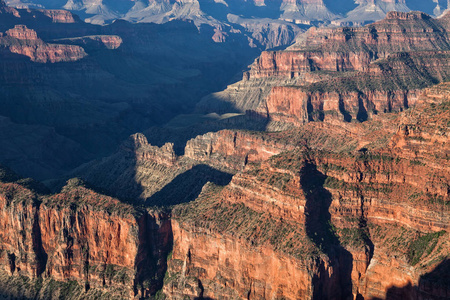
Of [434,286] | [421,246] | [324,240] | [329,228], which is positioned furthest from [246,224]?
[434,286]

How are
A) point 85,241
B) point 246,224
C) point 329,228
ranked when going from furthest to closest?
point 85,241
point 246,224
point 329,228

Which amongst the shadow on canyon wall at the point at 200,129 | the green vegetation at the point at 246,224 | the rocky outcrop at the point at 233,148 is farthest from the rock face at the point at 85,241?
the shadow on canyon wall at the point at 200,129

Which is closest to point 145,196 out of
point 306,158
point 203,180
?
point 203,180

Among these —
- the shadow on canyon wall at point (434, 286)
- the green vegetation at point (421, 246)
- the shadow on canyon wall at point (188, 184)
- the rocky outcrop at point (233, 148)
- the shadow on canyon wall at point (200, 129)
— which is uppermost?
the shadow on canyon wall at point (200, 129)

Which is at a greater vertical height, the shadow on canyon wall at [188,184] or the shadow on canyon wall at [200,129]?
the shadow on canyon wall at [200,129]

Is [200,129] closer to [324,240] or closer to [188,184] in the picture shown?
[188,184]

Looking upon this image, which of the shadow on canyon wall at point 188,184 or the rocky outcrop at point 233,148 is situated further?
the rocky outcrop at point 233,148

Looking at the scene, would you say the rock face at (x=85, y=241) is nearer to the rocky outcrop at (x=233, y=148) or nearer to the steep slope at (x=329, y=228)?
the steep slope at (x=329, y=228)

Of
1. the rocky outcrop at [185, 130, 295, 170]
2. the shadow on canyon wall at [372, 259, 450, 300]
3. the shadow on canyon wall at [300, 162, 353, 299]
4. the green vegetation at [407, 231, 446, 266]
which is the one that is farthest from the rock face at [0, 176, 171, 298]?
the rocky outcrop at [185, 130, 295, 170]

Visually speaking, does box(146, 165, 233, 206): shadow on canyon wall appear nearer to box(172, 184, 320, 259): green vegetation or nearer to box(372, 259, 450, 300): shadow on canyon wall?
box(172, 184, 320, 259): green vegetation

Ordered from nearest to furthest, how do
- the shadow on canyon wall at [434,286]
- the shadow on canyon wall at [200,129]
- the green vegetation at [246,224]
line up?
the shadow on canyon wall at [434,286] < the green vegetation at [246,224] < the shadow on canyon wall at [200,129]

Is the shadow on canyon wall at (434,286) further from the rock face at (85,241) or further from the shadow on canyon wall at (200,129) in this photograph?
the shadow on canyon wall at (200,129)

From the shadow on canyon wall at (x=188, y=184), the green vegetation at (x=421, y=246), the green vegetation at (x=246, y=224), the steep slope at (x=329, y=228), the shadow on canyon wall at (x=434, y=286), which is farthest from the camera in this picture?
the shadow on canyon wall at (x=188, y=184)
